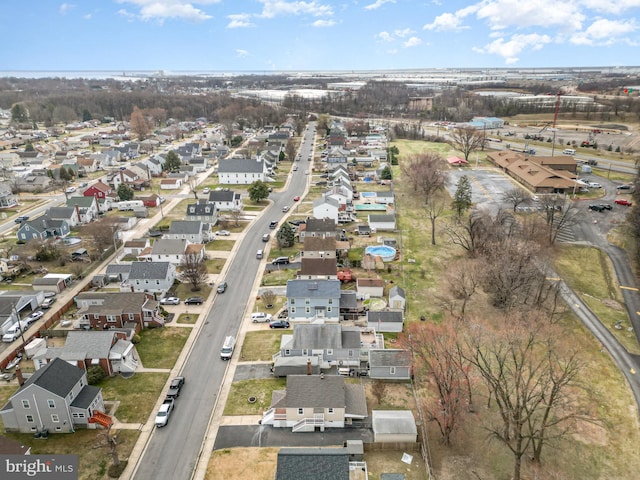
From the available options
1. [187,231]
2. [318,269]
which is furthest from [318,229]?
[187,231]

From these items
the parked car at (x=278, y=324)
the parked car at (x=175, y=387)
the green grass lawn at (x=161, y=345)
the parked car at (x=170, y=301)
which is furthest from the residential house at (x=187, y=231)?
the parked car at (x=175, y=387)

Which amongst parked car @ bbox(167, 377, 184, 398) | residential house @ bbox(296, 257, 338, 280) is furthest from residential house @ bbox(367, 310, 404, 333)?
parked car @ bbox(167, 377, 184, 398)

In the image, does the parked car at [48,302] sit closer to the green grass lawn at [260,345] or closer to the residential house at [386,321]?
the green grass lawn at [260,345]

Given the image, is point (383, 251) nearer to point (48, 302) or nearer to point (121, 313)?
point (121, 313)

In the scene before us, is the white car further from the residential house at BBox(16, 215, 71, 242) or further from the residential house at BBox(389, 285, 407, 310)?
the residential house at BBox(16, 215, 71, 242)

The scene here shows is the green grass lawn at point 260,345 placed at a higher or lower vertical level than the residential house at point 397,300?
lower

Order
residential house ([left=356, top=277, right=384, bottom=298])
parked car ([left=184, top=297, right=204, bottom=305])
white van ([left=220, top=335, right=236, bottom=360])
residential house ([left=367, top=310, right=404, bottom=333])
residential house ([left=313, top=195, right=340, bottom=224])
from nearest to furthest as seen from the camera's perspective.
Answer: white van ([left=220, top=335, right=236, bottom=360]), residential house ([left=367, top=310, right=404, bottom=333]), parked car ([left=184, top=297, right=204, bottom=305]), residential house ([left=356, top=277, right=384, bottom=298]), residential house ([left=313, top=195, right=340, bottom=224])
